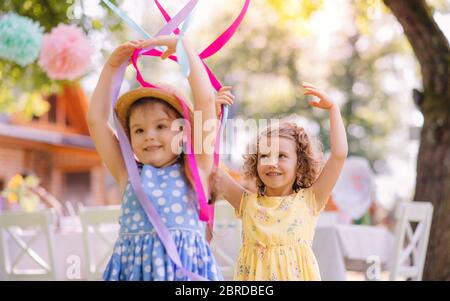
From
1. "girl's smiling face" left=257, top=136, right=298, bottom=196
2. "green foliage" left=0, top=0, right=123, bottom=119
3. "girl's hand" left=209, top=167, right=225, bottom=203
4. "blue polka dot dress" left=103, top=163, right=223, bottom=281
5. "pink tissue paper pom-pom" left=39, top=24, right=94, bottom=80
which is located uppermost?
"green foliage" left=0, top=0, right=123, bottom=119

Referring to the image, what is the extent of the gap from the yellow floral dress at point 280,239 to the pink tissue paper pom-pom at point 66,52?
176 centimetres

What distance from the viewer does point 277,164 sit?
2.66 m

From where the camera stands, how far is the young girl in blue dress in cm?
215

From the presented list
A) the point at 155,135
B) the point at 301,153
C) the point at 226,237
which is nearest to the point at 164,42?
the point at 155,135

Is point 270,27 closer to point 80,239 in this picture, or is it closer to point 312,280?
point 80,239

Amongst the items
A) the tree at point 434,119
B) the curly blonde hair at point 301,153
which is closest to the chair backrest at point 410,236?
the tree at point 434,119

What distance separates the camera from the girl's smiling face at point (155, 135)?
7.47ft

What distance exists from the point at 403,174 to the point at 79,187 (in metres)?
12.4

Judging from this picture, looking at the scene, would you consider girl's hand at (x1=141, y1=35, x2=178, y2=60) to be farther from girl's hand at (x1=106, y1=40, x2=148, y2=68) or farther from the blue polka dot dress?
the blue polka dot dress

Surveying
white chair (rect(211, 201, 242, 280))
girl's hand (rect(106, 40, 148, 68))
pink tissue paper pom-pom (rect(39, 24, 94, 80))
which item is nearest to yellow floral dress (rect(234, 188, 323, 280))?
girl's hand (rect(106, 40, 148, 68))

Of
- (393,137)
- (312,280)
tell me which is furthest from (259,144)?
(393,137)

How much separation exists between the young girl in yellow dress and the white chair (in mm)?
1360

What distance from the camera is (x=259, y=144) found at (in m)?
2.77

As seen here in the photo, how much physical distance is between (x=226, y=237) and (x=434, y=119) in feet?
7.15
